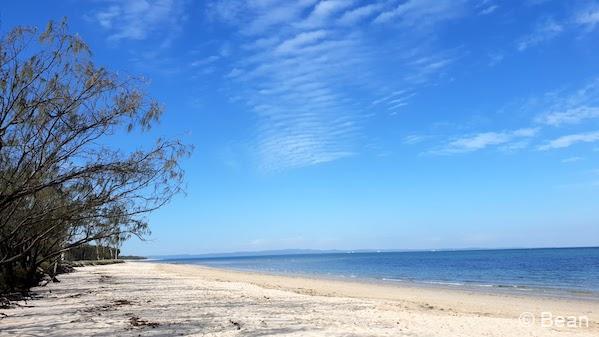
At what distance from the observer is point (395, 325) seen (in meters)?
11.7

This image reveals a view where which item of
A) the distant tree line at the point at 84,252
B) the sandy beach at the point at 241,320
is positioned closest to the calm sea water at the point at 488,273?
the sandy beach at the point at 241,320

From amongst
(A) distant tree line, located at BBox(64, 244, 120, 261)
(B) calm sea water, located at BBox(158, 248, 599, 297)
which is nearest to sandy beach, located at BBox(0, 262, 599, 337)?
(B) calm sea water, located at BBox(158, 248, 599, 297)

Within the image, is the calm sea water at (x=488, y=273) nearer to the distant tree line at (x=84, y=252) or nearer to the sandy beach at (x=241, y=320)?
the sandy beach at (x=241, y=320)

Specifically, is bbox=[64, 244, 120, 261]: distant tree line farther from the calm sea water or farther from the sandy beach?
the calm sea water

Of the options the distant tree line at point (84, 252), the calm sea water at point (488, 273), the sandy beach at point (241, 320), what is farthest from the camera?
the distant tree line at point (84, 252)

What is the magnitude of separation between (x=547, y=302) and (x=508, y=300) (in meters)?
1.55

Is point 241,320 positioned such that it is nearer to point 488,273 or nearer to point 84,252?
point 488,273

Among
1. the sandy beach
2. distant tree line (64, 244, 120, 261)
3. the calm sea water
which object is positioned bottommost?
the calm sea water

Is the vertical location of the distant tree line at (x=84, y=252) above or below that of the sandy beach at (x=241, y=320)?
above

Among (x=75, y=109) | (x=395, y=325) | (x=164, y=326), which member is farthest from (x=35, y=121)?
(x=395, y=325)

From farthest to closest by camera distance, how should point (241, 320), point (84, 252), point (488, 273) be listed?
1. point (84, 252)
2. point (488, 273)
3. point (241, 320)

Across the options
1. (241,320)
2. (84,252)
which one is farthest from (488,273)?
(84,252)

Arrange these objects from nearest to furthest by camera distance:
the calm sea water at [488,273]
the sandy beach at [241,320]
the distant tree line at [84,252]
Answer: the sandy beach at [241,320], the calm sea water at [488,273], the distant tree line at [84,252]

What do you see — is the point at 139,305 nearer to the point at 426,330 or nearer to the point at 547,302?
the point at 426,330
